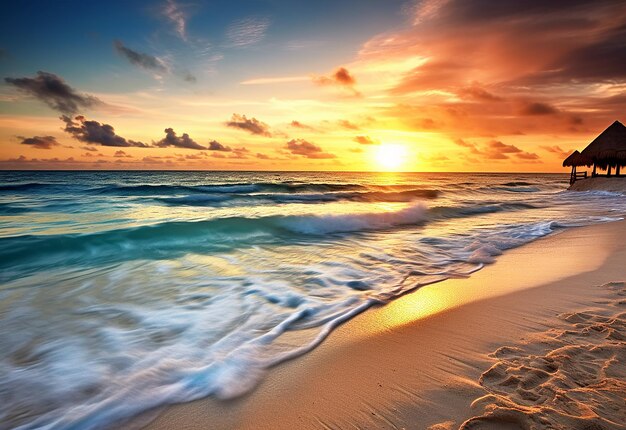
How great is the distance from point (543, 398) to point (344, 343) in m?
1.46

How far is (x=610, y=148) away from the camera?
92.7 ft

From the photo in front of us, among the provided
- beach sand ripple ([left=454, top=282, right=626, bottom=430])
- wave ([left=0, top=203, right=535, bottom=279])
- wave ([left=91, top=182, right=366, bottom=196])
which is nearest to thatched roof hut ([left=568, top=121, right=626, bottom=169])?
wave ([left=91, top=182, right=366, bottom=196])

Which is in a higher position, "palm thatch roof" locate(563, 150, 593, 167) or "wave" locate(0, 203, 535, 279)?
"palm thatch roof" locate(563, 150, 593, 167)

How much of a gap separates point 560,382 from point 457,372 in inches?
23.0

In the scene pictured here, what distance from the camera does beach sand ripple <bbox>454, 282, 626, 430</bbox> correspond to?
1.77 meters

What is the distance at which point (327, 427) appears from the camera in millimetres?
1913

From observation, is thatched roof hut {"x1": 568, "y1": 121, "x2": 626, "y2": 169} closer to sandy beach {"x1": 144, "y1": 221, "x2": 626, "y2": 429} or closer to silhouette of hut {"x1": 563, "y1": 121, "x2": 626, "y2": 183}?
silhouette of hut {"x1": 563, "y1": 121, "x2": 626, "y2": 183}

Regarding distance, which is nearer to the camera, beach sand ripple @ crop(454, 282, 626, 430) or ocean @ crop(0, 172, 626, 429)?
beach sand ripple @ crop(454, 282, 626, 430)

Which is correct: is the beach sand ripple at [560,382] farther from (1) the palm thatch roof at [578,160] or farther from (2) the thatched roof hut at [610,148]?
(1) the palm thatch roof at [578,160]

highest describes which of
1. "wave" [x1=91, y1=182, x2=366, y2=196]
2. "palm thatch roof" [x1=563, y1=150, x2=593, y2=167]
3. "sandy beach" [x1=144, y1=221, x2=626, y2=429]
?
"palm thatch roof" [x1=563, y1=150, x2=593, y2=167]

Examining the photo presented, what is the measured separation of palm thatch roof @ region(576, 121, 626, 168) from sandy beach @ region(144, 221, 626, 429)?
3281 cm

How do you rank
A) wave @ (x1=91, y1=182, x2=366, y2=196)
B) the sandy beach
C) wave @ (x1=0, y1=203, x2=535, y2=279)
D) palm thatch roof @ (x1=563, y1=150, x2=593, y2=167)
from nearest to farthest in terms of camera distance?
1. the sandy beach
2. wave @ (x1=0, y1=203, x2=535, y2=279)
3. wave @ (x1=91, y1=182, x2=366, y2=196)
4. palm thatch roof @ (x1=563, y1=150, x2=593, y2=167)

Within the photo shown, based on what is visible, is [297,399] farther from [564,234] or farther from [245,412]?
[564,234]

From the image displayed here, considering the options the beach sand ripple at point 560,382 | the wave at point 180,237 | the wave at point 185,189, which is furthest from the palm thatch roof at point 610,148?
the beach sand ripple at point 560,382
